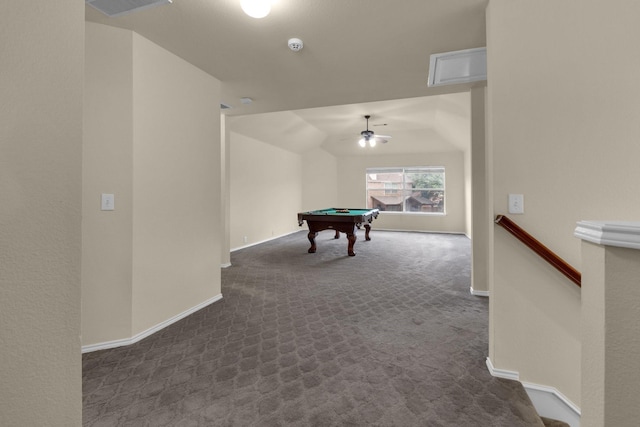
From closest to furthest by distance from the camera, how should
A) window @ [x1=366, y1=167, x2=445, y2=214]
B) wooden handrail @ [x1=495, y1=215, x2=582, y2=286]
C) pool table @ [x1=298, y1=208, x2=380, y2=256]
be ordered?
wooden handrail @ [x1=495, y1=215, x2=582, y2=286] → pool table @ [x1=298, y1=208, x2=380, y2=256] → window @ [x1=366, y1=167, x2=445, y2=214]

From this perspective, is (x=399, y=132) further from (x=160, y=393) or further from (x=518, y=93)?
(x=160, y=393)

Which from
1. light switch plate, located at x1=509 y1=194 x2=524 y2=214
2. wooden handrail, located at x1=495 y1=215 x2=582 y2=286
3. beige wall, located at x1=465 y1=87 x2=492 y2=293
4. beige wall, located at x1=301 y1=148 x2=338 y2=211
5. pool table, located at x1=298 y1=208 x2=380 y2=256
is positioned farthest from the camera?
beige wall, located at x1=301 y1=148 x2=338 y2=211

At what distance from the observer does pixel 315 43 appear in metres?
2.50

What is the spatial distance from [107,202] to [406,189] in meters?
8.38

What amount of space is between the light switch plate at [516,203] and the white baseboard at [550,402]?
3.37 feet

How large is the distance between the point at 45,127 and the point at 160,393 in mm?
1636

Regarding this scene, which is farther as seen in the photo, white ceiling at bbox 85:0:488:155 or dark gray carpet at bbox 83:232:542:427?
white ceiling at bbox 85:0:488:155

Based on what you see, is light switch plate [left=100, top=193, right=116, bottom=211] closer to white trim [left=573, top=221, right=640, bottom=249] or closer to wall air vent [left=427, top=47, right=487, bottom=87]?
white trim [left=573, top=221, right=640, bottom=249]

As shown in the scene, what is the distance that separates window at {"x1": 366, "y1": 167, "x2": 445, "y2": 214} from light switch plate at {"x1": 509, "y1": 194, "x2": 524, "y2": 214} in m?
7.47

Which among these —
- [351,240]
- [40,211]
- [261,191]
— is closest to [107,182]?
[40,211]

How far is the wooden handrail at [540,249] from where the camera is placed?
5.51 feet

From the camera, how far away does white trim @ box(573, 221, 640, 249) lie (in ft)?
2.39

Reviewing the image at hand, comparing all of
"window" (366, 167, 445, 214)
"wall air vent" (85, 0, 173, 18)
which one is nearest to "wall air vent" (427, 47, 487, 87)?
"wall air vent" (85, 0, 173, 18)

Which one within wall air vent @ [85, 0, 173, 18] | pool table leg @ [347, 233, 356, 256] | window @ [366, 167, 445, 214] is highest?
wall air vent @ [85, 0, 173, 18]
